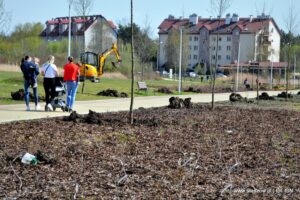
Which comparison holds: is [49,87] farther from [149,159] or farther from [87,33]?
[87,33]

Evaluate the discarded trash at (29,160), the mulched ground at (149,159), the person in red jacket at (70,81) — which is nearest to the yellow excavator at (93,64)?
the person in red jacket at (70,81)

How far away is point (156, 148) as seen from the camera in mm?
10086

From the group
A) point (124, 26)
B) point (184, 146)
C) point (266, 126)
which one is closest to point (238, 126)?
point (266, 126)

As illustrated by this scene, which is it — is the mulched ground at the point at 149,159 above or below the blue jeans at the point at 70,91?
below

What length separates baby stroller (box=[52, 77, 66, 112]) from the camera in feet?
53.7

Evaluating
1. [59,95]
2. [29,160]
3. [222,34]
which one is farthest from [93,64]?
[222,34]

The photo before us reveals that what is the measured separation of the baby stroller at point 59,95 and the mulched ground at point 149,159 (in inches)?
98.7

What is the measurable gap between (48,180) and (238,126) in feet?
26.3

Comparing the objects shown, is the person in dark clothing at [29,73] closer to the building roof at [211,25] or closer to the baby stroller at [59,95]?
the baby stroller at [59,95]

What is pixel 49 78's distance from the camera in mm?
16109

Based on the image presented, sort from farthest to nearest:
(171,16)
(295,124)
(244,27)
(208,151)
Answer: (171,16), (244,27), (295,124), (208,151)

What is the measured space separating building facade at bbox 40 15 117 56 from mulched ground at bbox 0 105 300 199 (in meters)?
39.4

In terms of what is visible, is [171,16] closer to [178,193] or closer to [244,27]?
[244,27]

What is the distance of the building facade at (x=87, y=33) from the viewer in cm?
6419
